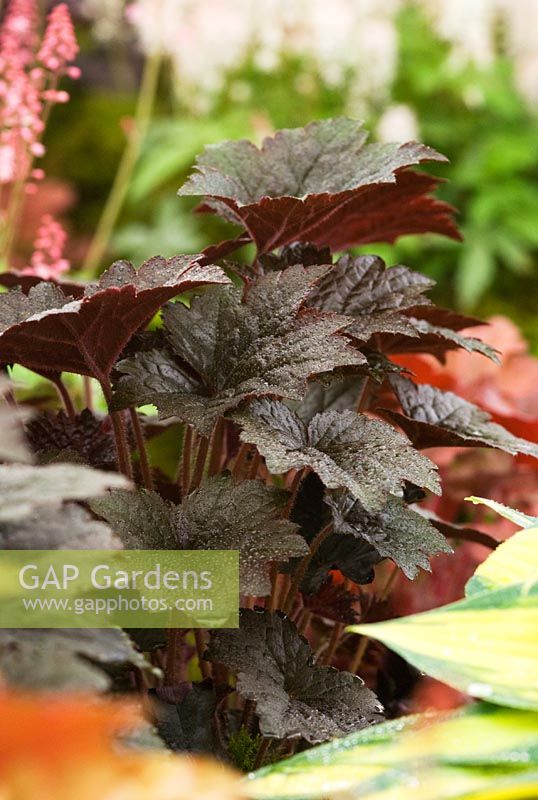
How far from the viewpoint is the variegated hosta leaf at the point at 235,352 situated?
0.55m

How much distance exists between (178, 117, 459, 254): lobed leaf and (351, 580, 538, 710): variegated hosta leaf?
30 cm

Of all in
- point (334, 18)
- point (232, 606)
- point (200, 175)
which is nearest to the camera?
point (232, 606)

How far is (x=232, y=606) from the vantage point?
52 centimetres

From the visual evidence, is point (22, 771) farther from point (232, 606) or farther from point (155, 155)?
point (155, 155)

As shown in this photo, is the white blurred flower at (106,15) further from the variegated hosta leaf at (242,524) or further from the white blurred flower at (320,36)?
the variegated hosta leaf at (242,524)

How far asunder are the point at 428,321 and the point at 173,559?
13.2 inches

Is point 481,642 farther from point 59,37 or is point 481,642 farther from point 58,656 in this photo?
point 59,37

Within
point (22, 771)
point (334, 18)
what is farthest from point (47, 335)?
point (334, 18)

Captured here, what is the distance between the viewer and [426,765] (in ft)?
1.26

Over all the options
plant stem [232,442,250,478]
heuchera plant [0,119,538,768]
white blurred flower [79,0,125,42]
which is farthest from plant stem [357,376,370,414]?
white blurred flower [79,0,125,42]

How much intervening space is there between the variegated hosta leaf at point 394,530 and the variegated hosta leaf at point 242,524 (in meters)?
0.06

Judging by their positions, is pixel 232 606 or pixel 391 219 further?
pixel 391 219

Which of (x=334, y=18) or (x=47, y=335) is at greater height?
(x=334, y=18)

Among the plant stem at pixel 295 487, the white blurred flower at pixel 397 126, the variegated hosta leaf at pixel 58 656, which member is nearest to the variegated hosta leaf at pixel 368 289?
the plant stem at pixel 295 487
